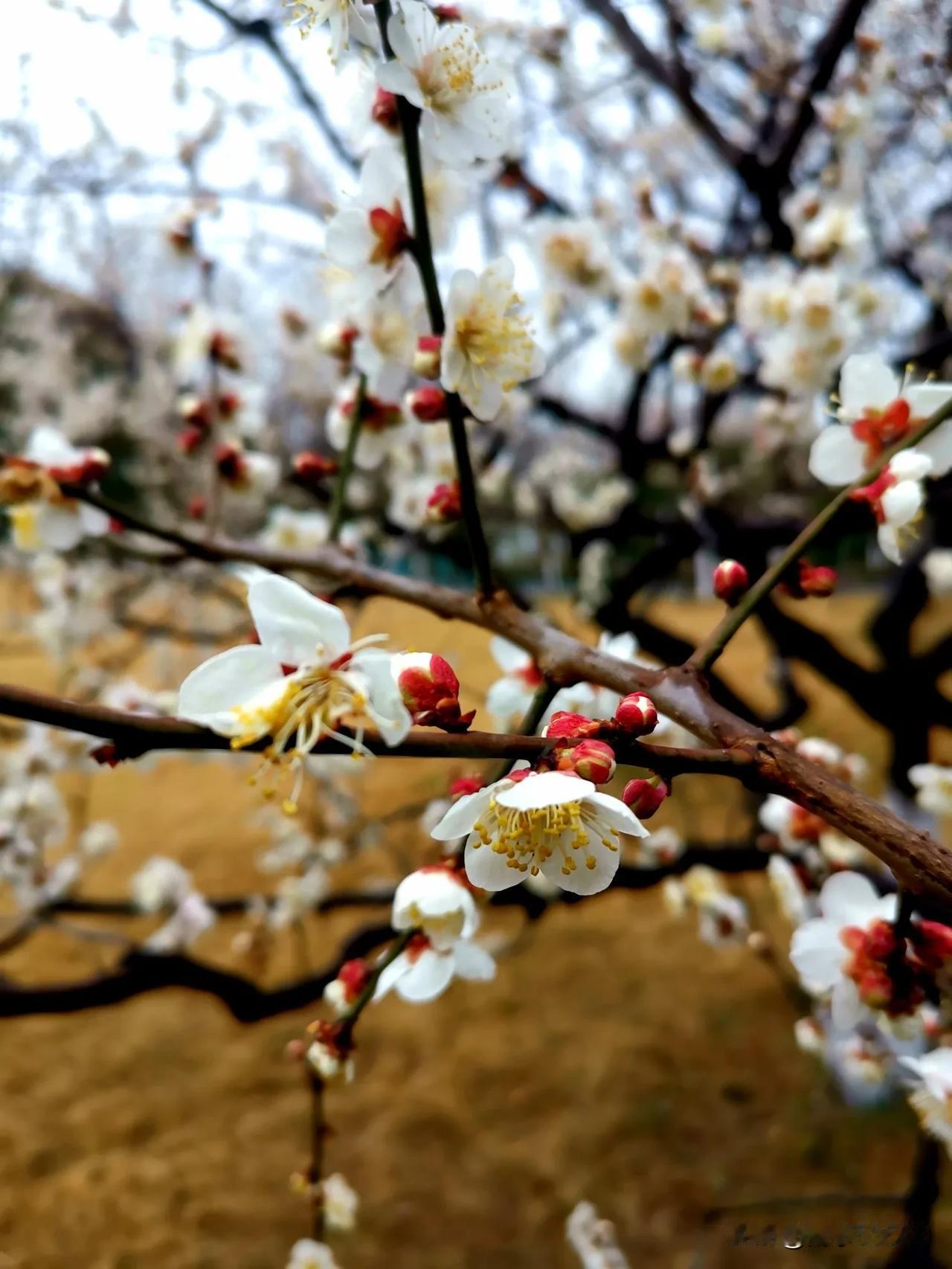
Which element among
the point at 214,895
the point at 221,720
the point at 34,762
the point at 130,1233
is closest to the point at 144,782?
the point at 214,895

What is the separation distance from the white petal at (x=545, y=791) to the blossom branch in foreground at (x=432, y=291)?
0.64 ft

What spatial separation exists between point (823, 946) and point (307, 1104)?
5.62 feet

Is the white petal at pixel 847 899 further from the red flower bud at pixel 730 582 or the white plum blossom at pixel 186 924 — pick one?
the white plum blossom at pixel 186 924

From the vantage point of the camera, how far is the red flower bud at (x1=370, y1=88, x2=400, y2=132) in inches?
22.0

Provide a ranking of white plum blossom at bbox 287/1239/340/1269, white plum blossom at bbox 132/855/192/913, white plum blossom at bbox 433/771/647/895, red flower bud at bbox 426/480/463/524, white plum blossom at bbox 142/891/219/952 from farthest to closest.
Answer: white plum blossom at bbox 132/855/192/913
white plum blossom at bbox 142/891/219/952
white plum blossom at bbox 287/1239/340/1269
red flower bud at bbox 426/480/463/524
white plum blossom at bbox 433/771/647/895

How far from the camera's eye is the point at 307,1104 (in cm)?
191

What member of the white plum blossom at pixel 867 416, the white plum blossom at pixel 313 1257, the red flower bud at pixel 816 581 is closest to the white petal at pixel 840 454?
the white plum blossom at pixel 867 416

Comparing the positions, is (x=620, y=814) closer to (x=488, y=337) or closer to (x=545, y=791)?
(x=545, y=791)

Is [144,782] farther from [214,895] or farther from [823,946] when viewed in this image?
[823,946]

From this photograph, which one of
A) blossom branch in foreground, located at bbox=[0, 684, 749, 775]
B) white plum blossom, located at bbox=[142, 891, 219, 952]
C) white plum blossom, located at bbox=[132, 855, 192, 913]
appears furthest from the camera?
white plum blossom, located at bbox=[132, 855, 192, 913]

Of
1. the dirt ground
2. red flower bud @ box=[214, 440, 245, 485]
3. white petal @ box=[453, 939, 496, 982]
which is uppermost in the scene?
red flower bud @ box=[214, 440, 245, 485]

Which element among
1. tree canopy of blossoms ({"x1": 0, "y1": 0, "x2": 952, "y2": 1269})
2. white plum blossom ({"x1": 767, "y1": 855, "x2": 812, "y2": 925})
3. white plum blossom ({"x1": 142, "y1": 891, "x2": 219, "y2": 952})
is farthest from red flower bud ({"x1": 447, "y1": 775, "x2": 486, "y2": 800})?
white plum blossom ({"x1": 142, "y1": 891, "x2": 219, "y2": 952})

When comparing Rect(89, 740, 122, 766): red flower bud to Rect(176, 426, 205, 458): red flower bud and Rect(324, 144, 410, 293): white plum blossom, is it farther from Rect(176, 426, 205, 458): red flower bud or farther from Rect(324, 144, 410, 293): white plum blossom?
Rect(176, 426, 205, 458): red flower bud

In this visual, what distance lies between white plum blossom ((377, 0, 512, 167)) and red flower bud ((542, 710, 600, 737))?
344 mm
